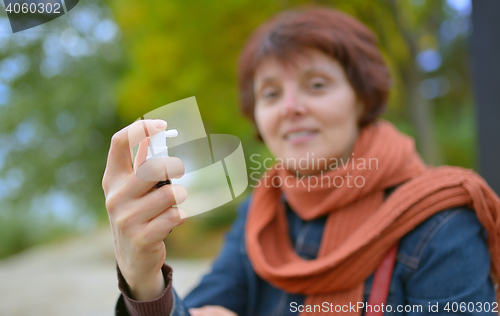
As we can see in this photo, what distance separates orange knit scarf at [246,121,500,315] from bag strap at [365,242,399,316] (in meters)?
0.02

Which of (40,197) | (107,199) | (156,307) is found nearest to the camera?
(107,199)

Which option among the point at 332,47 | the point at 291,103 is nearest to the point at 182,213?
the point at 291,103

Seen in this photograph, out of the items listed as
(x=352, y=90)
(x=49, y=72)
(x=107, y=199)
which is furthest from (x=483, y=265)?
(x=49, y=72)

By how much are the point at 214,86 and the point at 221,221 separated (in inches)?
104

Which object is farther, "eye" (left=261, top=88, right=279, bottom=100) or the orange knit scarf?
"eye" (left=261, top=88, right=279, bottom=100)

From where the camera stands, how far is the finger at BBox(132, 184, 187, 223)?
1.79ft

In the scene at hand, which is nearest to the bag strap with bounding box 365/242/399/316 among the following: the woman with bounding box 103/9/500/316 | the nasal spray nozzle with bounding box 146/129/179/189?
the woman with bounding box 103/9/500/316

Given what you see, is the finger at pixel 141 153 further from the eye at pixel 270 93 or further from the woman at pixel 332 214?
the eye at pixel 270 93

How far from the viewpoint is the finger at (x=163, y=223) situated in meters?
0.55

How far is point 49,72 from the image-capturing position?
2.50 m

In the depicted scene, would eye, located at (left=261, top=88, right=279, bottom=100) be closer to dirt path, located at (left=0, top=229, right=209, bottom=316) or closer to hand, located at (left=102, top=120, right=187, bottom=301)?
hand, located at (left=102, top=120, right=187, bottom=301)

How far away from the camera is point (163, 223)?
556 millimetres

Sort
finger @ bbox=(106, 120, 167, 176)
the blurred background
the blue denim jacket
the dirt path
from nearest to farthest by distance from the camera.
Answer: finger @ bbox=(106, 120, 167, 176) < the blue denim jacket < the blurred background < the dirt path

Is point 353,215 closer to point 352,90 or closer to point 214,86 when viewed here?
point 352,90
